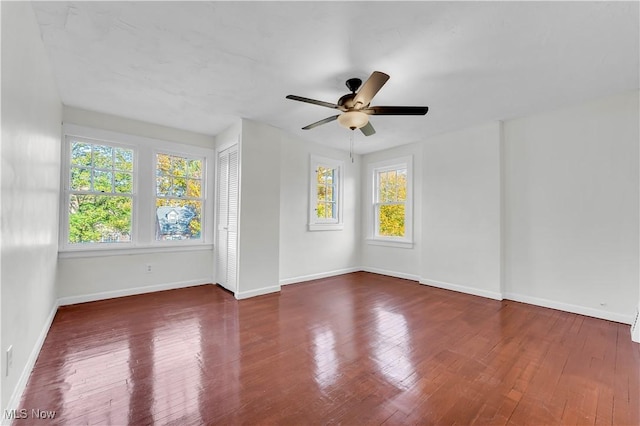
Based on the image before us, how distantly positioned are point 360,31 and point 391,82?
0.86 meters

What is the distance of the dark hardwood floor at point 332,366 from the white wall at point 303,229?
4.75 feet

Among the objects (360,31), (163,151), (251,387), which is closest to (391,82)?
(360,31)

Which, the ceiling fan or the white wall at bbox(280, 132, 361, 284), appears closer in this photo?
the ceiling fan

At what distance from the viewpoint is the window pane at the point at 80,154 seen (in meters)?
3.68

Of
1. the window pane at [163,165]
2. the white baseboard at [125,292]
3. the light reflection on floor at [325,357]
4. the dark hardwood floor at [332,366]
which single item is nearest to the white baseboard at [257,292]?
the dark hardwood floor at [332,366]

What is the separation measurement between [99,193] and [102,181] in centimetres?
17

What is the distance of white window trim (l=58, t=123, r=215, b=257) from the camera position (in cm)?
361

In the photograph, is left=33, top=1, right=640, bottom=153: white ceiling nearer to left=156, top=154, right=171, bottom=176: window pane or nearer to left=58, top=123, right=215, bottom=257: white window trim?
left=58, top=123, right=215, bottom=257: white window trim

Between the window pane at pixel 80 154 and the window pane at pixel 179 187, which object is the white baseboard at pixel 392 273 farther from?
the window pane at pixel 80 154

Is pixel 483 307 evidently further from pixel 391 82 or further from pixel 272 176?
pixel 272 176

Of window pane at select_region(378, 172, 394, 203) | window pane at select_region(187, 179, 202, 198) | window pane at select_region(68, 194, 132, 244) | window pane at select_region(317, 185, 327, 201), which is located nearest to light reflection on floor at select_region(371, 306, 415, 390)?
window pane at select_region(317, 185, 327, 201)

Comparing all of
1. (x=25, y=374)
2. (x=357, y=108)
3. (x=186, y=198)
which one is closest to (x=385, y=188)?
(x=357, y=108)

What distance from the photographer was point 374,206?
5.86 metres

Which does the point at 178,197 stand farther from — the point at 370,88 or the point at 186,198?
the point at 370,88
